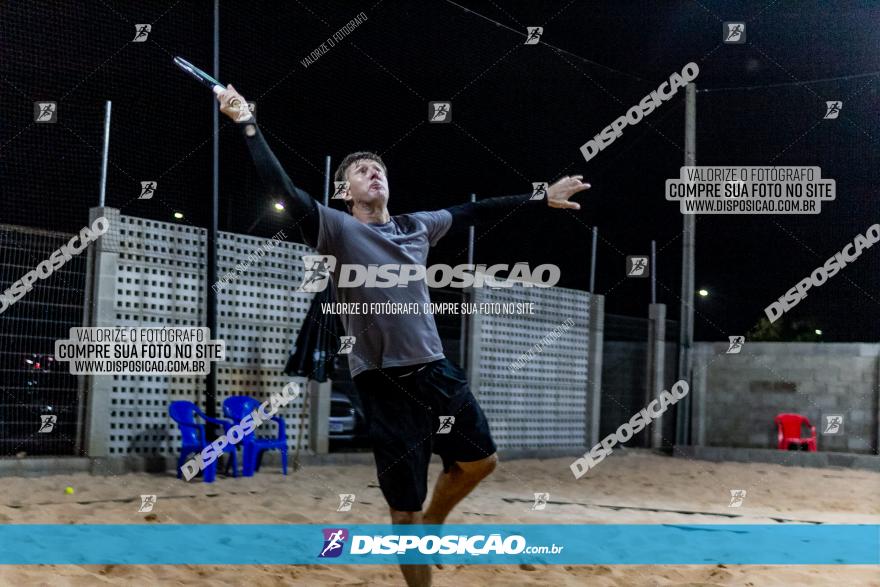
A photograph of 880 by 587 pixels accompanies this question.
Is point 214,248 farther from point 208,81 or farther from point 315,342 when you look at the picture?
point 208,81

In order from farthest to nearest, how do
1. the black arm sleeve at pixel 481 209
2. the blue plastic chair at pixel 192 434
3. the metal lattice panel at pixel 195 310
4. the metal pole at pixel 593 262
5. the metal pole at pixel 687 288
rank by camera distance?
the metal pole at pixel 687 288 < the metal pole at pixel 593 262 < the metal lattice panel at pixel 195 310 < the blue plastic chair at pixel 192 434 < the black arm sleeve at pixel 481 209

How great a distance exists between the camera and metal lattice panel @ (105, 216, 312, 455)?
6.19 m

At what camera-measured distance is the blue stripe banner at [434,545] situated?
3.43 m

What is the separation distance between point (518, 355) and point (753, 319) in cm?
Result: 416

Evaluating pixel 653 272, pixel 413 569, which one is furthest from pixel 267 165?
pixel 653 272

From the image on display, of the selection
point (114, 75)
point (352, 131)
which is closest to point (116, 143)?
point (114, 75)

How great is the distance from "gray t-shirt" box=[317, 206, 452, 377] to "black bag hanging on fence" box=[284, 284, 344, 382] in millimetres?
3459

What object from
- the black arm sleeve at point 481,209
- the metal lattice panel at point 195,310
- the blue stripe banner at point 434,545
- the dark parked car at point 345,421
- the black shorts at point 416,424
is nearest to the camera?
the black shorts at point 416,424

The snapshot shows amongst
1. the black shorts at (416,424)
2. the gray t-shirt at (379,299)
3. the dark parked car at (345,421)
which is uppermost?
the gray t-shirt at (379,299)

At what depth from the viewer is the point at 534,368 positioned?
8.93m

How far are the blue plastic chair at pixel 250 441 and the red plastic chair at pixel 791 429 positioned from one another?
18.5ft

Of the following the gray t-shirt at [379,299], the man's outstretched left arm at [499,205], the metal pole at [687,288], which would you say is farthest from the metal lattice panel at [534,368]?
the gray t-shirt at [379,299]

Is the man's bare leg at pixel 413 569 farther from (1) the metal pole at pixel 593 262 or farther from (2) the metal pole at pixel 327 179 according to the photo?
(1) the metal pole at pixel 593 262

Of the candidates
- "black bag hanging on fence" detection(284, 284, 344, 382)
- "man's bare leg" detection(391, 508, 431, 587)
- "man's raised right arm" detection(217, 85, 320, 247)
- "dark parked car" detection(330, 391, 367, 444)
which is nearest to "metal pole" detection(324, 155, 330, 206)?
"black bag hanging on fence" detection(284, 284, 344, 382)
